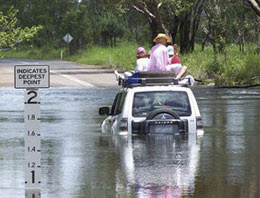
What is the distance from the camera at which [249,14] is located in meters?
51.4

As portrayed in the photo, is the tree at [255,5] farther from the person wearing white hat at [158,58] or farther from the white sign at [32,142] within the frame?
the white sign at [32,142]

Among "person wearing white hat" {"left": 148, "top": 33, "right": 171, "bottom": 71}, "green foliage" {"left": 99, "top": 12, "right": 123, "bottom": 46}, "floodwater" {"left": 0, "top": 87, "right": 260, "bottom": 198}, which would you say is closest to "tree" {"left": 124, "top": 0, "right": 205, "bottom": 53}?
"floodwater" {"left": 0, "top": 87, "right": 260, "bottom": 198}

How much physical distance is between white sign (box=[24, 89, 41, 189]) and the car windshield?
4.94 meters

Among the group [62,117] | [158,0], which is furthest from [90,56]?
[62,117]

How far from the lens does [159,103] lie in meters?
16.3

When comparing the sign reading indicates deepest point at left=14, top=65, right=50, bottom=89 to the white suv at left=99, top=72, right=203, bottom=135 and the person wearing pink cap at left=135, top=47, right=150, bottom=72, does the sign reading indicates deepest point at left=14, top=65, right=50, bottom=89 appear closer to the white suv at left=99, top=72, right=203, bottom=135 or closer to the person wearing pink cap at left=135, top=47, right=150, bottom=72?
the white suv at left=99, top=72, right=203, bottom=135

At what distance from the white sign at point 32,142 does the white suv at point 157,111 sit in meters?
4.81

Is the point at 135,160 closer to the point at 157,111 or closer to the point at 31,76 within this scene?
the point at 157,111

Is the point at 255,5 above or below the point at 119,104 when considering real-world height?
above

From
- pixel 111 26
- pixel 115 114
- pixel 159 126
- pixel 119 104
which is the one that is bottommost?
pixel 159 126

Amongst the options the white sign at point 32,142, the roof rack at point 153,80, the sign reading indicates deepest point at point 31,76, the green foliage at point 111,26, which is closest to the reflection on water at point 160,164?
the roof rack at point 153,80

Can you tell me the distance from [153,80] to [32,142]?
219 inches

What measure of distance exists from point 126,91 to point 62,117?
A: 7818mm

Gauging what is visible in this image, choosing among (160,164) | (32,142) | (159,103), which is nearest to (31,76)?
(32,142)
